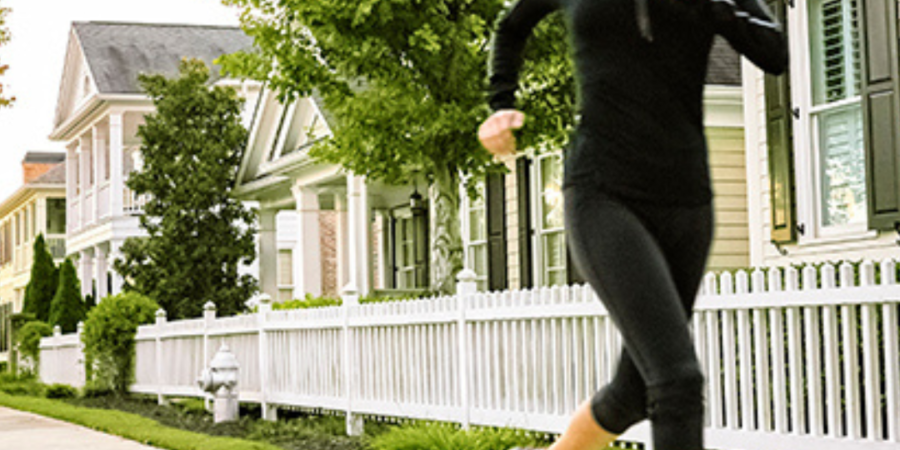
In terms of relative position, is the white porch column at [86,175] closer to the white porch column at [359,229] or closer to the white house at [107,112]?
the white house at [107,112]

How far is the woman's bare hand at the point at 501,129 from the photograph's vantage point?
344cm

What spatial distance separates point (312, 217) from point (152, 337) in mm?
5626

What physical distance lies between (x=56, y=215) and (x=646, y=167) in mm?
48899

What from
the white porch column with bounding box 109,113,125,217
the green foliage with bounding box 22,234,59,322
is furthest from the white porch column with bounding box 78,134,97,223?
the green foliage with bounding box 22,234,59,322

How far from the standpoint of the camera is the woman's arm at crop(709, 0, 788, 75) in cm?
329

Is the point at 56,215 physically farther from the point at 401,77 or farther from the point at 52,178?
the point at 401,77

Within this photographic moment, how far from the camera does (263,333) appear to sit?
1321cm

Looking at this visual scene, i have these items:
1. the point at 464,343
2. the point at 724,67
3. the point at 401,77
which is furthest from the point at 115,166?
the point at 464,343

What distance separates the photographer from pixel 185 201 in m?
25.0

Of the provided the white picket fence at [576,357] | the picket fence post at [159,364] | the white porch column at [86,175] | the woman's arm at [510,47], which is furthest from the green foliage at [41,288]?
the woman's arm at [510,47]

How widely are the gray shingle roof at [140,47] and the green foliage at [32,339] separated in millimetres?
8172

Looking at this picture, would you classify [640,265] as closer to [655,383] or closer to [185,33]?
[655,383]

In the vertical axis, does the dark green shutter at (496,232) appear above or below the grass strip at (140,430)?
above

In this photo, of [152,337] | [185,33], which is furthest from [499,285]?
[185,33]
